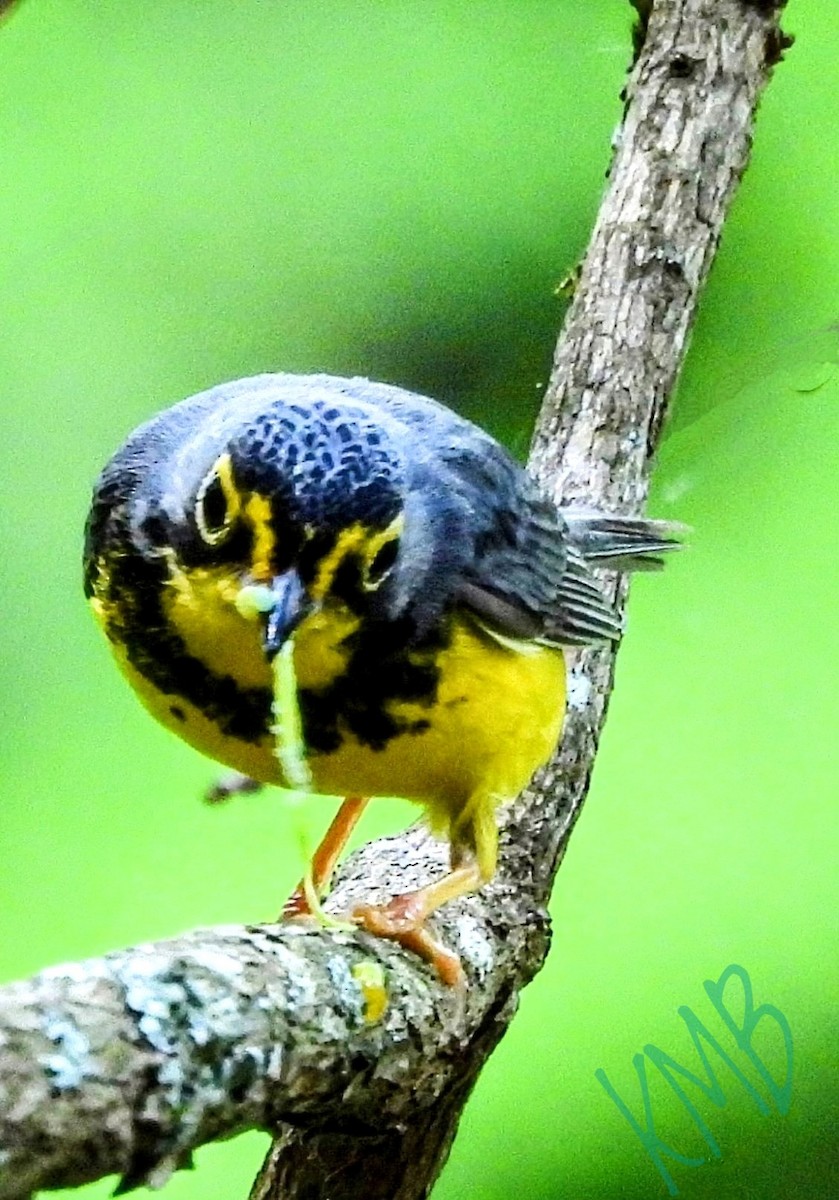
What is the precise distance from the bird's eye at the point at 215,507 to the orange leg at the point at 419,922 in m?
0.47

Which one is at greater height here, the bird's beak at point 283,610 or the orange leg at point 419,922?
the bird's beak at point 283,610

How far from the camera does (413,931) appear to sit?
4.74ft

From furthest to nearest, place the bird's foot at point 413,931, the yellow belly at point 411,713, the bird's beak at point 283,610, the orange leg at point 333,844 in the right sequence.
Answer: the orange leg at point 333,844
the bird's foot at point 413,931
the yellow belly at point 411,713
the bird's beak at point 283,610

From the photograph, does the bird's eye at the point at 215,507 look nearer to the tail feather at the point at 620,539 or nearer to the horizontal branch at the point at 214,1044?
the horizontal branch at the point at 214,1044

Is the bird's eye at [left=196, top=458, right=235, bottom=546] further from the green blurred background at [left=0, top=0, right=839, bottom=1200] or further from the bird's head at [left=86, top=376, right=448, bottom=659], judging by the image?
the green blurred background at [left=0, top=0, right=839, bottom=1200]

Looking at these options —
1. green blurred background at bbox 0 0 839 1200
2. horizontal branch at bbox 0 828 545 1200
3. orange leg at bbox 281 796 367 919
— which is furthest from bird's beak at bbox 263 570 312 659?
green blurred background at bbox 0 0 839 1200

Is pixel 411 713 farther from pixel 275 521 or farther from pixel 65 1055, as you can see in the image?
pixel 65 1055

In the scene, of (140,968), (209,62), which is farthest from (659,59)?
(140,968)

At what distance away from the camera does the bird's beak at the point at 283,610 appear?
111 centimetres

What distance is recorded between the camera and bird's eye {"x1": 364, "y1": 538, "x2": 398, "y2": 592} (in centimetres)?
120

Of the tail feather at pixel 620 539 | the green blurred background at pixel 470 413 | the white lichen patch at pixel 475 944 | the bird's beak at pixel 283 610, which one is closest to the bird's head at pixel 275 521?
the bird's beak at pixel 283 610
